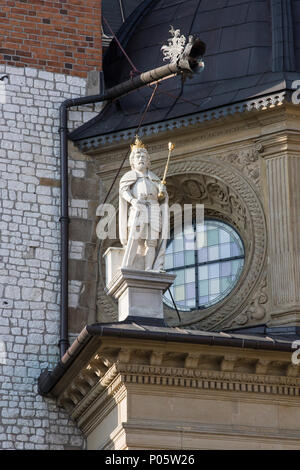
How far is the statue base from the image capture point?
2053 cm

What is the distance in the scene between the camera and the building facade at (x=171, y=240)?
2009 cm

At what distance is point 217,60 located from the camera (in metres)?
23.6

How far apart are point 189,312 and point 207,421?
9.90 ft

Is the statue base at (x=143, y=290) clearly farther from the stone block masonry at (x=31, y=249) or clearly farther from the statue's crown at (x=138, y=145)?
the stone block masonry at (x=31, y=249)

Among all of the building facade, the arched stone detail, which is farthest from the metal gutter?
the arched stone detail

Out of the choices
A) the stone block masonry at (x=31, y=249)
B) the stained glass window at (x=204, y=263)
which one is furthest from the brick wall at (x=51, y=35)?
the stained glass window at (x=204, y=263)

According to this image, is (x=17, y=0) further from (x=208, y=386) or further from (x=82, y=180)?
(x=208, y=386)

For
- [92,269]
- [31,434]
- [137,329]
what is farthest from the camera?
[92,269]

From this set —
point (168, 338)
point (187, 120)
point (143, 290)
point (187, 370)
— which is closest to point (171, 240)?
point (187, 120)

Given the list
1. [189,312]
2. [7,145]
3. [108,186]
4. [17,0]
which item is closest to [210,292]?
[189,312]

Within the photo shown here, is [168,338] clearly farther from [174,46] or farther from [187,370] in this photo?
[174,46]

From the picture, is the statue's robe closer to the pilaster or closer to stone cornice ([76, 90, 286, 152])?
stone cornice ([76, 90, 286, 152])

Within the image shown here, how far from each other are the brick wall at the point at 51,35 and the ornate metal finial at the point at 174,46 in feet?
3.57

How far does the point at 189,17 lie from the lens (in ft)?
80.1
